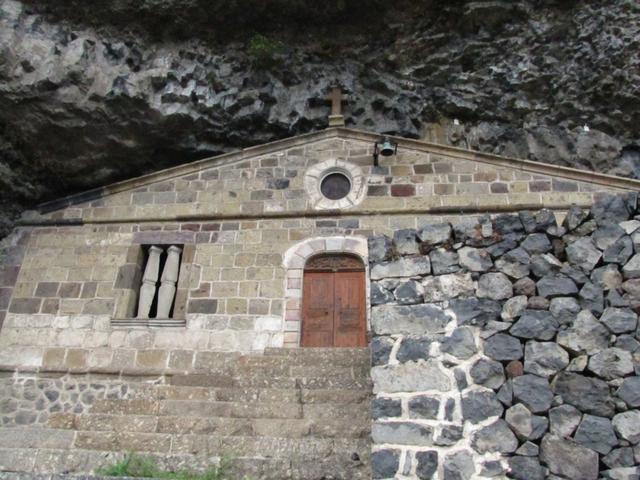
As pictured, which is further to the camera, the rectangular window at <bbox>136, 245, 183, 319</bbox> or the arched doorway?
the rectangular window at <bbox>136, 245, 183, 319</bbox>

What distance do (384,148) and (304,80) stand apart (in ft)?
7.32

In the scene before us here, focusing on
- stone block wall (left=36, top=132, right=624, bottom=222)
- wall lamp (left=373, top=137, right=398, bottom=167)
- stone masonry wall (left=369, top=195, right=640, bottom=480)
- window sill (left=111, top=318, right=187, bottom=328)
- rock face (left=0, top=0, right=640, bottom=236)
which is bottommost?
stone masonry wall (left=369, top=195, right=640, bottom=480)

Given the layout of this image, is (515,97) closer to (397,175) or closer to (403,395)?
(397,175)

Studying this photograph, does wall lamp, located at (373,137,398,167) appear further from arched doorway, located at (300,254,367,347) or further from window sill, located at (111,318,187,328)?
window sill, located at (111,318,187,328)

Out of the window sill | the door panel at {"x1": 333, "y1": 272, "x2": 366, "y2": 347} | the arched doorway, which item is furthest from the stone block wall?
the window sill

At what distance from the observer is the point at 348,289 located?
8266 millimetres

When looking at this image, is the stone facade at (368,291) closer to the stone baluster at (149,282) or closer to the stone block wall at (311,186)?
the stone block wall at (311,186)

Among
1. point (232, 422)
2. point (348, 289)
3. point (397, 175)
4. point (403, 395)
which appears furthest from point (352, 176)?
point (403, 395)

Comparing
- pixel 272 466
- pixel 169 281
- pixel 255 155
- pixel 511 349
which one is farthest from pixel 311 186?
pixel 511 349

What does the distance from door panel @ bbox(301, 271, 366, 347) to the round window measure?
4.11 ft

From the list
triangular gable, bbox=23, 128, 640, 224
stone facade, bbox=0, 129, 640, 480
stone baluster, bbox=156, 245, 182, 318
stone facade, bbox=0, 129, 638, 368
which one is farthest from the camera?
triangular gable, bbox=23, 128, 640, 224

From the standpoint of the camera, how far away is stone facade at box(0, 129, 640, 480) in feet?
11.2

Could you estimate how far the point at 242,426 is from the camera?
5.51 meters

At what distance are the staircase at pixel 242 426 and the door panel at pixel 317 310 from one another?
3.43 ft
